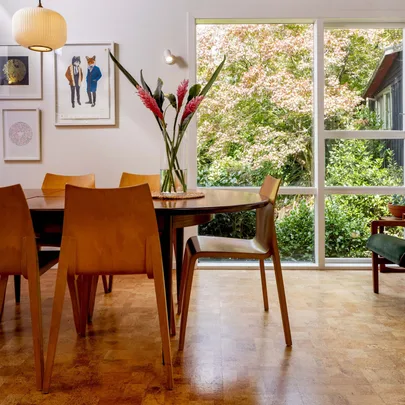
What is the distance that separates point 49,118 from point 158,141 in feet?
3.18

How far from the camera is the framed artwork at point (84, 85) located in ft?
12.8

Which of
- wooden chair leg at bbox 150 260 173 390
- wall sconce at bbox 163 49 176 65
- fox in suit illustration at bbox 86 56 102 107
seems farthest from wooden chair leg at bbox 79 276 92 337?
wall sconce at bbox 163 49 176 65

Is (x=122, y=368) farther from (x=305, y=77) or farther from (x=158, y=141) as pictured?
(x=305, y=77)

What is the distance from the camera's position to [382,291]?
3.18 metres

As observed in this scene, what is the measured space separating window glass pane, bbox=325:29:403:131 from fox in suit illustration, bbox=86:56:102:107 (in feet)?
6.54

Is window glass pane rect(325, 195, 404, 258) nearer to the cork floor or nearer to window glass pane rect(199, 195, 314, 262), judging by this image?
window glass pane rect(199, 195, 314, 262)

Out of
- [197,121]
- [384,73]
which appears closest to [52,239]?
[197,121]

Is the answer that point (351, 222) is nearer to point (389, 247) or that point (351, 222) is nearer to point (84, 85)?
point (389, 247)

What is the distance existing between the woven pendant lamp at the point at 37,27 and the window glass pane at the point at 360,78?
91.7 inches

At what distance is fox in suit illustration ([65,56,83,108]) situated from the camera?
391 centimetres

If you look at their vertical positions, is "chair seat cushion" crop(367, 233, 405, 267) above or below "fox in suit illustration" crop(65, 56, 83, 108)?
below

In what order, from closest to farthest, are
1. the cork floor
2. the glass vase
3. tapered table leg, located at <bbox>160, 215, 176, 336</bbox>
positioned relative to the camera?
the cork floor < tapered table leg, located at <bbox>160, 215, 176, 336</bbox> < the glass vase

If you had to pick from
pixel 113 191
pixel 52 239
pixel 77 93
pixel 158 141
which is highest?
pixel 77 93

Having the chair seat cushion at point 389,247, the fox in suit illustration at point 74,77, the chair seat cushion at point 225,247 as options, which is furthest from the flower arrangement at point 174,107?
the fox in suit illustration at point 74,77
